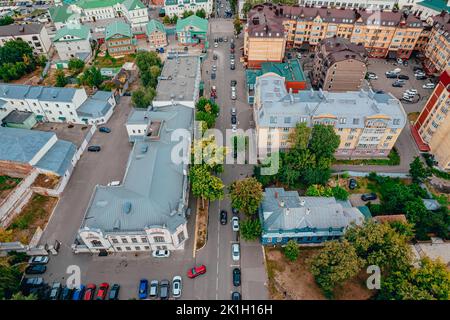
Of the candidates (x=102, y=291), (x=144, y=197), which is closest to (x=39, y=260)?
(x=102, y=291)

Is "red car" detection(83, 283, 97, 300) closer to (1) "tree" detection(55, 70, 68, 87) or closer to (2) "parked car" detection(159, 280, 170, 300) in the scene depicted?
(2) "parked car" detection(159, 280, 170, 300)

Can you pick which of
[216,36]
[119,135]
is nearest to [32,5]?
[216,36]

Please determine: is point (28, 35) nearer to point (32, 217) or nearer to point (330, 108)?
point (32, 217)

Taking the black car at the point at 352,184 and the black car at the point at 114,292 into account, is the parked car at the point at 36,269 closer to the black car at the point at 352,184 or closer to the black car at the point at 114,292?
the black car at the point at 114,292

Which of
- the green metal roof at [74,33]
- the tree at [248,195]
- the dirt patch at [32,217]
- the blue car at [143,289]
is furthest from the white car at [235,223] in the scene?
the green metal roof at [74,33]

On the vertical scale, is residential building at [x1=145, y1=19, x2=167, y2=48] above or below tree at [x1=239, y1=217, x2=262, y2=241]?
above

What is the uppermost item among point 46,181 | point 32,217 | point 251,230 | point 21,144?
point 21,144

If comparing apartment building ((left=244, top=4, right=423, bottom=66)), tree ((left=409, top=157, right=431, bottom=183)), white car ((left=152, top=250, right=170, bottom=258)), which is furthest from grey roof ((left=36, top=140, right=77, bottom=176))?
tree ((left=409, top=157, right=431, bottom=183))
